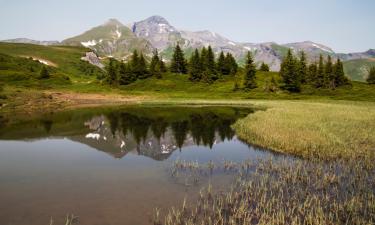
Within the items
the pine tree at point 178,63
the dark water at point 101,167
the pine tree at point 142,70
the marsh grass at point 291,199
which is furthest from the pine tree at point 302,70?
the marsh grass at point 291,199

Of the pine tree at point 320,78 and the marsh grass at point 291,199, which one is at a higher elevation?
the pine tree at point 320,78

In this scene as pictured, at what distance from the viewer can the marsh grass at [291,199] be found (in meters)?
12.8

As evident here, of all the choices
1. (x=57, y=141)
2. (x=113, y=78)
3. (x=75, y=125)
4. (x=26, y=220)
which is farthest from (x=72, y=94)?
(x=26, y=220)

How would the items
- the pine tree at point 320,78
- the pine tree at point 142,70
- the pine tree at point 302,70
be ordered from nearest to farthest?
the pine tree at point 320,78
the pine tree at point 302,70
the pine tree at point 142,70

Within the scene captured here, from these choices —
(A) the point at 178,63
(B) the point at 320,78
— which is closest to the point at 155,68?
(A) the point at 178,63

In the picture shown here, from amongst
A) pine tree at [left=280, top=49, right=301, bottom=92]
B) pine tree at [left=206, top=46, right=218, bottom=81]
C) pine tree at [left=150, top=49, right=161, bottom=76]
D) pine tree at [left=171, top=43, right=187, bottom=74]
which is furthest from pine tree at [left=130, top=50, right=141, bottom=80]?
pine tree at [left=280, top=49, right=301, bottom=92]

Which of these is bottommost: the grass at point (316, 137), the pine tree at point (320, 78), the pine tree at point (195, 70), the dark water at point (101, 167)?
the dark water at point (101, 167)

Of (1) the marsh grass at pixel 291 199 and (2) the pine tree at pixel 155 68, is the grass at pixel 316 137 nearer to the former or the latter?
(1) the marsh grass at pixel 291 199

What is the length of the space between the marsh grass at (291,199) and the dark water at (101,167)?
1.55 metres

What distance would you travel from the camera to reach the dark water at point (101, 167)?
14484mm

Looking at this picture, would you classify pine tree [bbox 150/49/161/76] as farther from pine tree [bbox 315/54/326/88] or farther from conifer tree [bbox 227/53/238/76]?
pine tree [bbox 315/54/326/88]

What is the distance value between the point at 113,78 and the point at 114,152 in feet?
364

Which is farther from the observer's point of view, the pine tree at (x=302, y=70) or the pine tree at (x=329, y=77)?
the pine tree at (x=302, y=70)

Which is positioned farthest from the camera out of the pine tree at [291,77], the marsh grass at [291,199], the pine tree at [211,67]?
the pine tree at [211,67]
